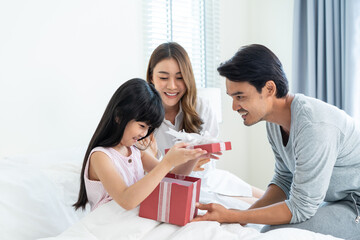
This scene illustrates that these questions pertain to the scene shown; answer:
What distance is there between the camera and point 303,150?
126 cm

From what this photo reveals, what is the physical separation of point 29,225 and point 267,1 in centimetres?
297

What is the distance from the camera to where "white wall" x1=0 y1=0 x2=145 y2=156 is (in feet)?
5.86

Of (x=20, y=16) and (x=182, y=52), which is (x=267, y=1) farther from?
(x=20, y=16)

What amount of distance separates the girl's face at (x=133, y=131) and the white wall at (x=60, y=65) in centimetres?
75

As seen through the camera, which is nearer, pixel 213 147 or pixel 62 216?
pixel 213 147

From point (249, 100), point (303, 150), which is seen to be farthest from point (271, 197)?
point (249, 100)

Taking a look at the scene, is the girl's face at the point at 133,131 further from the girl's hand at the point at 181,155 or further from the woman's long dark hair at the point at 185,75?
the woman's long dark hair at the point at 185,75

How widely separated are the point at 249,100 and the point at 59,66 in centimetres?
119

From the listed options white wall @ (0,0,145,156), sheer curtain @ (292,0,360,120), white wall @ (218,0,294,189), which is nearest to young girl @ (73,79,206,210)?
white wall @ (0,0,145,156)

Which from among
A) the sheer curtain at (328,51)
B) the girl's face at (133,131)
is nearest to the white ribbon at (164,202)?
the girl's face at (133,131)

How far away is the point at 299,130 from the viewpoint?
131 cm

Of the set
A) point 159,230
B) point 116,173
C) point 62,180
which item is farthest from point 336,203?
point 62,180

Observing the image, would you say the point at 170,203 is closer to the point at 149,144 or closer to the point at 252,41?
the point at 149,144

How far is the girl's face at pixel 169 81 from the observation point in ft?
6.17
